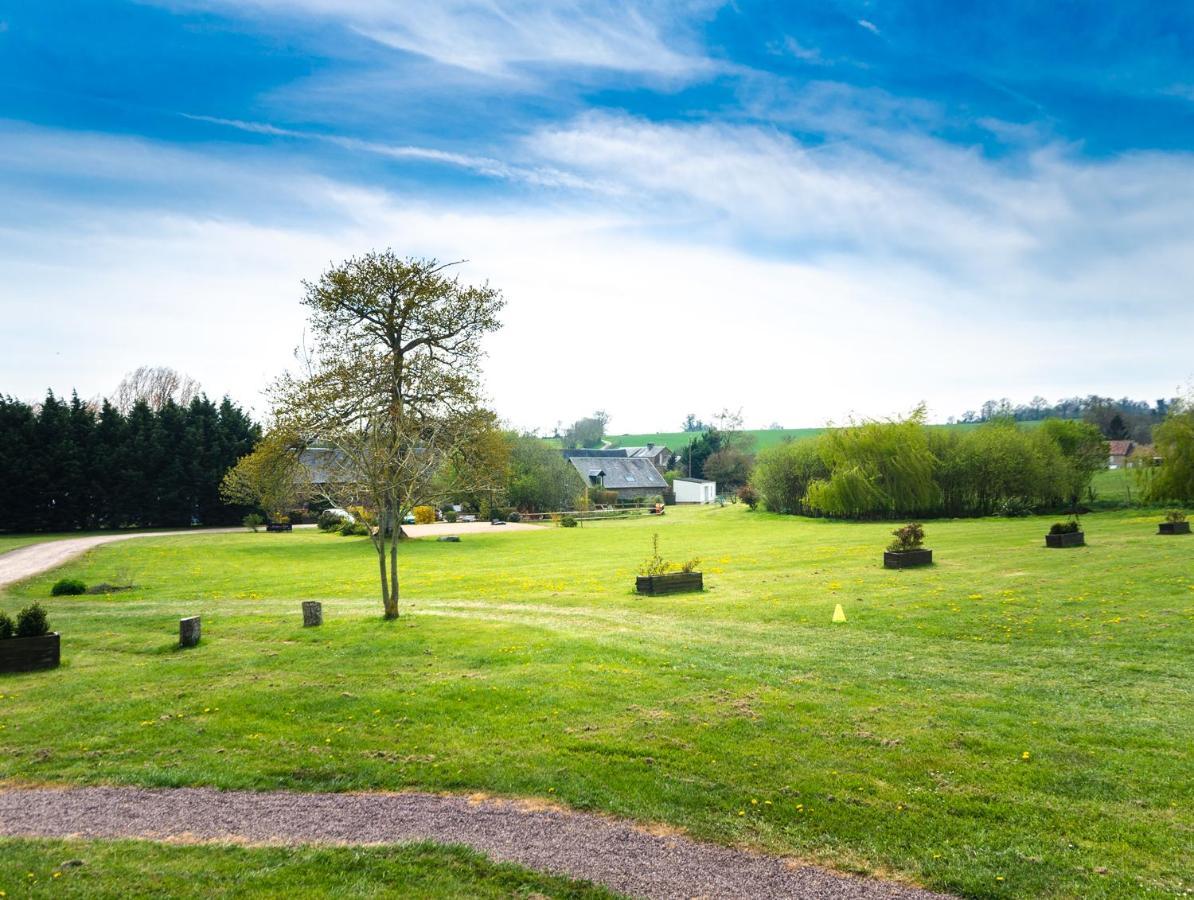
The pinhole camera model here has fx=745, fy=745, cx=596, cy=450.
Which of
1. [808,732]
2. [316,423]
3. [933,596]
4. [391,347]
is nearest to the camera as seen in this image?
[808,732]

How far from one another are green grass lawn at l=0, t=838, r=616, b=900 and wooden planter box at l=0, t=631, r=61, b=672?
22.9 feet

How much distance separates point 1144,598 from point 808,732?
11.3m

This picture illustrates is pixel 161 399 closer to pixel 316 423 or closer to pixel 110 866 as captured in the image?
pixel 316 423

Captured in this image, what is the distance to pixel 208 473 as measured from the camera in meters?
58.1

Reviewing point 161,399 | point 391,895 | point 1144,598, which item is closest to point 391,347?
point 1144,598

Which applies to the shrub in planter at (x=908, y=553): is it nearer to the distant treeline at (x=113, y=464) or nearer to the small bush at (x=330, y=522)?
the small bush at (x=330, y=522)

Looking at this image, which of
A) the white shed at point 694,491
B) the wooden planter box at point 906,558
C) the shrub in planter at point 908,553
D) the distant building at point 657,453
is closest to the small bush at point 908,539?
the shrub in planter at point 908,553

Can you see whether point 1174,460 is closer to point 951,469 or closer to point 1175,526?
point 951,469

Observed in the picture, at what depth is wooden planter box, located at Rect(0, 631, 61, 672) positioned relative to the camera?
11.4m

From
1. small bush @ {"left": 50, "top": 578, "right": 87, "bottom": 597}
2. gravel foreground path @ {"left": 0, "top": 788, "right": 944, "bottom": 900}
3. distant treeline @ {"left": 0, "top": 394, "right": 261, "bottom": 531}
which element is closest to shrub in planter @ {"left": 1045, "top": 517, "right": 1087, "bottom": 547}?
gravel foreground path @ {"left": 0, "top": 788, "right": 944, "bottom": 900}

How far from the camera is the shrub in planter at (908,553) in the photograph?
71.8ft

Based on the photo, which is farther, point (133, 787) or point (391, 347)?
point (391, 347)

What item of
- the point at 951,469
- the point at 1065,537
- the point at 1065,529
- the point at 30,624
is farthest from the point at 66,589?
the point at 951,469

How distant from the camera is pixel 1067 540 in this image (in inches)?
982
